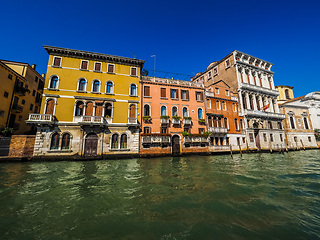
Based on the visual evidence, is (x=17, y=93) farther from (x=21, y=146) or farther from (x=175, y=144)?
(x=175, y=144)

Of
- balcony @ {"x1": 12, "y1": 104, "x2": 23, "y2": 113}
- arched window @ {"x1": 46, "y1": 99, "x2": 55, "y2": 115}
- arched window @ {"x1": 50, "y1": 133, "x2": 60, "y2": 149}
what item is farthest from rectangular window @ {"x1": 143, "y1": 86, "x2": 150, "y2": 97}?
balcony @ {"x1": 12, "y1": 104, "x2": 23, "y2": 113}

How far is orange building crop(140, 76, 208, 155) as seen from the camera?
59.5ft

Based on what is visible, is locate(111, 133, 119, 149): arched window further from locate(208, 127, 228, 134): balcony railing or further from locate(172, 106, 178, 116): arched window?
locate(208, 127, 228, 134): balcony railing

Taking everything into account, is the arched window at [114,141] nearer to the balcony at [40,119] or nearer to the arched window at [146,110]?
the arched window at [146,110]

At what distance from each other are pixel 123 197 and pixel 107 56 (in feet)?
58.8

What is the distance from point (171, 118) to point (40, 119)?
50.3 feet

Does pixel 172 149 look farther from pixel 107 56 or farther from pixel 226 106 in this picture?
pixel 107 56

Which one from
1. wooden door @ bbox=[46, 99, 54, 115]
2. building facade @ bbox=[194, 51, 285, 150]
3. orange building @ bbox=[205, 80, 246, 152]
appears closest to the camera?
wooden door @ bbox=[46, 99, 54, 115]

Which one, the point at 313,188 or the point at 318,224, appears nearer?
the point at 318,224

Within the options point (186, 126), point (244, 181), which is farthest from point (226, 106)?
point (244, 181)

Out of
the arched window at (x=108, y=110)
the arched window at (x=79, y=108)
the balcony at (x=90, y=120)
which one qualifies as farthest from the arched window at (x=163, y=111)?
the arched window at (x=79, y=108)

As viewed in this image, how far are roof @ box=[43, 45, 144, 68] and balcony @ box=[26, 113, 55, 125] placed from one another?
786 centimetres

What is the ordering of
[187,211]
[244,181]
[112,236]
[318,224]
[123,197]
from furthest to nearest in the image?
[244,181]
[123,197]
[187,211]
[318,224]
[112,236]

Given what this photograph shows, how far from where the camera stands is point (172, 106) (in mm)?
20031
